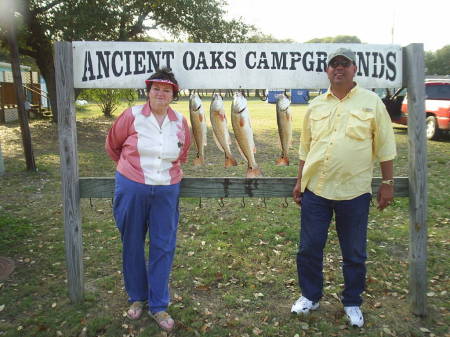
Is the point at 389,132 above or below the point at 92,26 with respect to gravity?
below

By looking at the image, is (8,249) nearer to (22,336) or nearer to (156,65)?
(22,336)

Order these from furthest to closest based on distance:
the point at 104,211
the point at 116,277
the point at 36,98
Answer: the point at 36,98 < the point at 104,211 < the point at 116,277

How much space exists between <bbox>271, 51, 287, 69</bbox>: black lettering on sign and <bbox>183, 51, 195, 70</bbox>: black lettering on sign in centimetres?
68

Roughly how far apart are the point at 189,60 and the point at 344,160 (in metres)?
1.50

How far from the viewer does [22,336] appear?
3324 millimetres

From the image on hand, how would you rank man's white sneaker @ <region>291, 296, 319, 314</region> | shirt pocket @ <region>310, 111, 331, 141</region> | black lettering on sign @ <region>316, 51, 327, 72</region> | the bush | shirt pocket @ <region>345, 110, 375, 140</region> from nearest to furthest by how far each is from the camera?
1. shirt pocket @ <region>345, 110, 375, 140</region>
2. shirt pocket @ <region>310, 111, 331, 141</region>
3. black lettering on sign @ <region>316, 51, 327, 72</region>
4. man's white sneaker @ <region>291, 296, 319, 314</region>
5. the bush

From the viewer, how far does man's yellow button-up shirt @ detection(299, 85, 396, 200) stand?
9.76ft

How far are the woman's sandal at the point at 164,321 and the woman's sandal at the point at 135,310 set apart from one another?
18cm

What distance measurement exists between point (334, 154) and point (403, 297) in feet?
6.10

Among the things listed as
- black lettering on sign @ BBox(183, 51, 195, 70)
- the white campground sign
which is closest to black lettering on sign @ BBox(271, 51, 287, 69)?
the white campground sign

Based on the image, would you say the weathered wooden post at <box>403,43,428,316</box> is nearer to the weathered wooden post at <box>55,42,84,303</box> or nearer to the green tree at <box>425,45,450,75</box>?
the weathered wooden post at <box>55,42,84,303</box>

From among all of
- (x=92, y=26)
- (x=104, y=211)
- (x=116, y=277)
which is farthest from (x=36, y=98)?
(x=116, y=277)

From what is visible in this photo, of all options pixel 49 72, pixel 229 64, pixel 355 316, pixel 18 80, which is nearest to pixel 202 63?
pixel 229 64

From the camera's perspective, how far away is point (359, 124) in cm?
296
